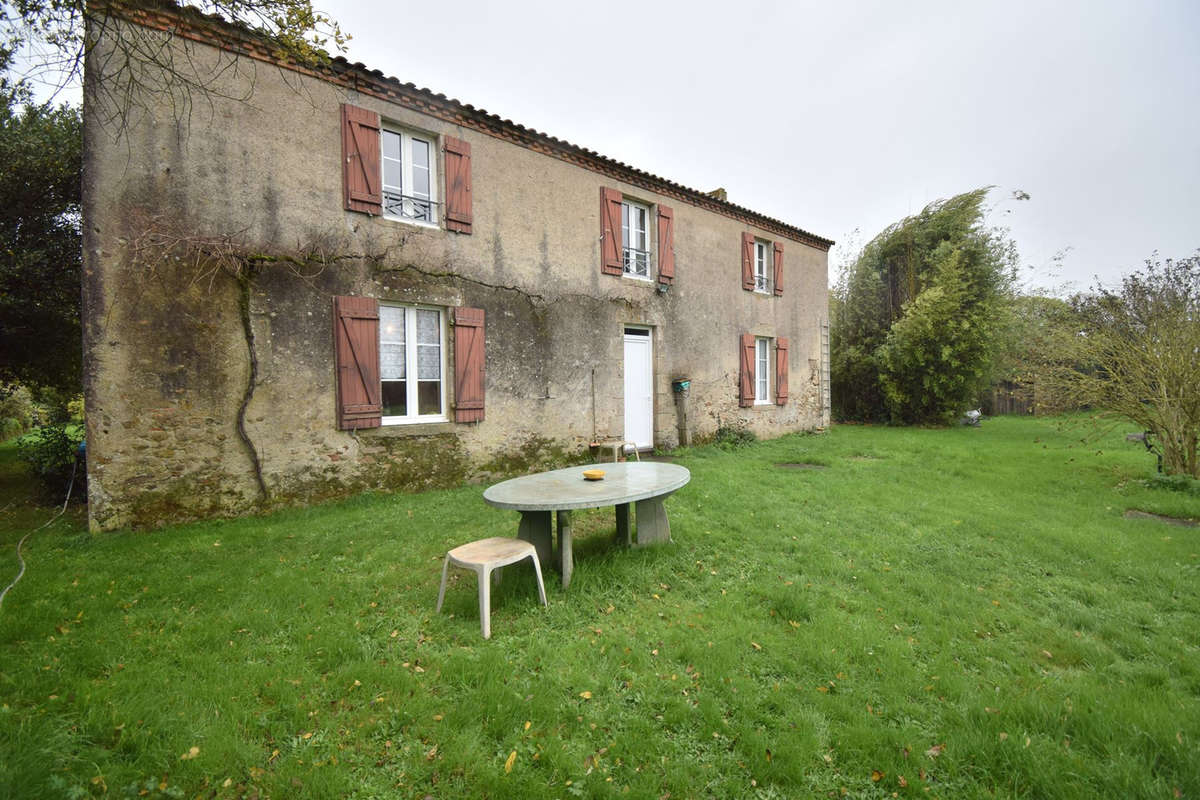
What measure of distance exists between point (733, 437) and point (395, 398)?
716 centimetres

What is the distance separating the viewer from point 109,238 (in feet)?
15.7

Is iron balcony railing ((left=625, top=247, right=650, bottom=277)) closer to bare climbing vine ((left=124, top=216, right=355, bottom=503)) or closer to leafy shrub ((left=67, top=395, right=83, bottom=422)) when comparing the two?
bare climbing vine ((left=124, top=216, right=355, bottom=503))

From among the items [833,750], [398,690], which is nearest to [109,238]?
[398,690]

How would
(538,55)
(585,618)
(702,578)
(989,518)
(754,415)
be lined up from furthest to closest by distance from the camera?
(754,415)
(538,55)
(989,518)
(702,578)
(585,618)

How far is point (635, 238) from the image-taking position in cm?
927

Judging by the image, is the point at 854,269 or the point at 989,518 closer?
the point at 989,518

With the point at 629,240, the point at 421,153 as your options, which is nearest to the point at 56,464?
the point at 421,153

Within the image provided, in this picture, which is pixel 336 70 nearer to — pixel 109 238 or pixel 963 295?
pixel 109 238

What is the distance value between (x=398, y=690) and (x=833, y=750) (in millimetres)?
2033

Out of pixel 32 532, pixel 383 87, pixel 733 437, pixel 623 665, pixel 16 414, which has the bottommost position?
pixel 623 665

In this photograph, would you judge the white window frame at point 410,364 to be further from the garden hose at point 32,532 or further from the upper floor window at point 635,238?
the upper floor window at point 635,238

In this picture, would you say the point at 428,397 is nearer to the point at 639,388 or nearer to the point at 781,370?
the point at 639,388

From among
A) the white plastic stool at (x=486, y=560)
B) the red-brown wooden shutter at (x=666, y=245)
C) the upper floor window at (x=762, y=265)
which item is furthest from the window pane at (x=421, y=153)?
the upper floor window at (x=762, y=265)

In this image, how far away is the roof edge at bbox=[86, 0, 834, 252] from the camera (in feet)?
15.2
